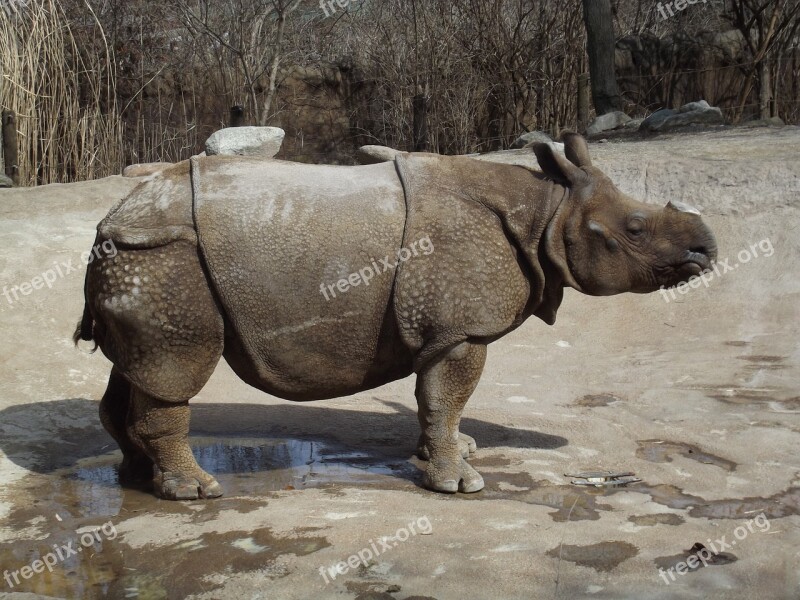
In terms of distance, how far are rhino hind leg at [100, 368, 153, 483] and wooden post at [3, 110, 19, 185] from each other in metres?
6.83

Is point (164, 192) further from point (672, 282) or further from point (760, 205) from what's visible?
point (760, 205)

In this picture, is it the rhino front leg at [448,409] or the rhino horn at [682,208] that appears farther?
the rhino horn at [682,208]

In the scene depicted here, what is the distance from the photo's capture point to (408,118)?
16.5 metres

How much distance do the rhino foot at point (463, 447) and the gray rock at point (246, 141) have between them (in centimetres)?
687

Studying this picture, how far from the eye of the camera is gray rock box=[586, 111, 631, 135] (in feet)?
47.3

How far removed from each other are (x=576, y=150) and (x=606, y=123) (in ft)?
31.1

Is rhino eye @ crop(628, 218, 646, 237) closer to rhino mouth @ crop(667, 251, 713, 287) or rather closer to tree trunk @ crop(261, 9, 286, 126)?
rhino mouth @ crop(667, 251, 713, 287)

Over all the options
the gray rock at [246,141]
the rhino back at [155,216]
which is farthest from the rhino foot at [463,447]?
the gray rock at [246,141]

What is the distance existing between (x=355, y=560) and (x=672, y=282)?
2.43 meters

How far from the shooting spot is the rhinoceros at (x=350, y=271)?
4.91 meters

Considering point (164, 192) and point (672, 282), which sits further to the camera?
point (672, 282)

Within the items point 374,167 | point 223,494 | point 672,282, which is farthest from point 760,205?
point 223,494

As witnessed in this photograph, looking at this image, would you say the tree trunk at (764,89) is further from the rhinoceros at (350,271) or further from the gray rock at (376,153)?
the rhinoceros at (350,271)

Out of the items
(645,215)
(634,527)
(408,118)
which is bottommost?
(634,527)
